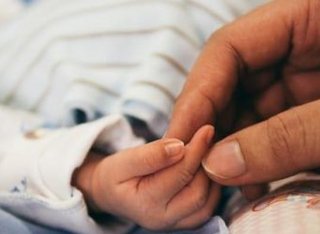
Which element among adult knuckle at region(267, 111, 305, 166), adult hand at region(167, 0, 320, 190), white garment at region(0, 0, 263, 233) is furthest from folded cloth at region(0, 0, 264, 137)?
adult knuckle at region(267, 111, 305, 166)

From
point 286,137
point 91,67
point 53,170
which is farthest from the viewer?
point 91,67

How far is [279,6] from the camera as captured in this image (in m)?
0.62

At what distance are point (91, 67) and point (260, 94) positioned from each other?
0.78 feet

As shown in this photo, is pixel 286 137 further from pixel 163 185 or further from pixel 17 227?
pixel 17 227

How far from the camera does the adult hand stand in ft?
1.63

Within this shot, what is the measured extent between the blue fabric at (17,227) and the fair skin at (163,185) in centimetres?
7

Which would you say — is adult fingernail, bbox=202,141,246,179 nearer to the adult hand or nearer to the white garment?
the adult hand

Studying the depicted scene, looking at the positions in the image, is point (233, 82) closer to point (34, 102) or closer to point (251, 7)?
point (251, 7)

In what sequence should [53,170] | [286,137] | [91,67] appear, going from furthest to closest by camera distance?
[91,67] → [53,170] → [286,137]

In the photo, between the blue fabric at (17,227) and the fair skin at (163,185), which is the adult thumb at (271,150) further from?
the blue fabric at (17,227)

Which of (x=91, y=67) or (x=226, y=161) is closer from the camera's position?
(x=226, y=161)

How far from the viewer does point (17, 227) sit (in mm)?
558

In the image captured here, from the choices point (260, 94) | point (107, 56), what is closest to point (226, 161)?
point (260, 94)

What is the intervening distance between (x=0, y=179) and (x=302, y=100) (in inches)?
13.8
